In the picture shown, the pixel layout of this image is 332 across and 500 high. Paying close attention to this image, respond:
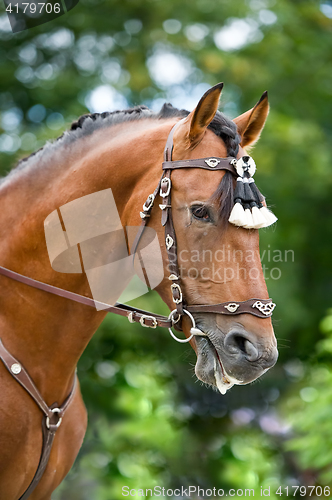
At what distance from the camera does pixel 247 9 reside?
21.8 feet

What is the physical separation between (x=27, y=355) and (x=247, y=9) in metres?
6.42

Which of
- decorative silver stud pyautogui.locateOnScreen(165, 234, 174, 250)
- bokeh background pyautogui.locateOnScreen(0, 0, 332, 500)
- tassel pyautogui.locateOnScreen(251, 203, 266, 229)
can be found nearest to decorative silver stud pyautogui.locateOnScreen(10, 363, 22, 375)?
decorative silver stud pyautogui.locateOnScreen(165, 234, 174, 250)

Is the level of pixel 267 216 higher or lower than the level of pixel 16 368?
higher

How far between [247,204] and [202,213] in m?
0.20

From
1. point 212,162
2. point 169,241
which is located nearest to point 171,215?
point 169,241

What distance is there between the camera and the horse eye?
193 centimetres

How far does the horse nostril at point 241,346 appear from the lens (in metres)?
1.79

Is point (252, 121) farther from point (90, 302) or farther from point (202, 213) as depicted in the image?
point (90, 302)

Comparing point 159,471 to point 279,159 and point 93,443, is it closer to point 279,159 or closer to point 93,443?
point 93,443

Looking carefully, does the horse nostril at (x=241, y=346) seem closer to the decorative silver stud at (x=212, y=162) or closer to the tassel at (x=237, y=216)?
the tassel at (x=237, y=216)

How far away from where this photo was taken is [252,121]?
7.67 ft

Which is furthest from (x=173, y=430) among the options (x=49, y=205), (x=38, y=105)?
(x=38, y=105)

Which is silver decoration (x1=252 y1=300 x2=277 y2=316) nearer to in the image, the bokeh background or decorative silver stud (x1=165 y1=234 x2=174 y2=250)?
decorative silver stud (x1=165 y1=234 x2=174 y2=250)

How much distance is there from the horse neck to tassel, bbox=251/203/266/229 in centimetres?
56
